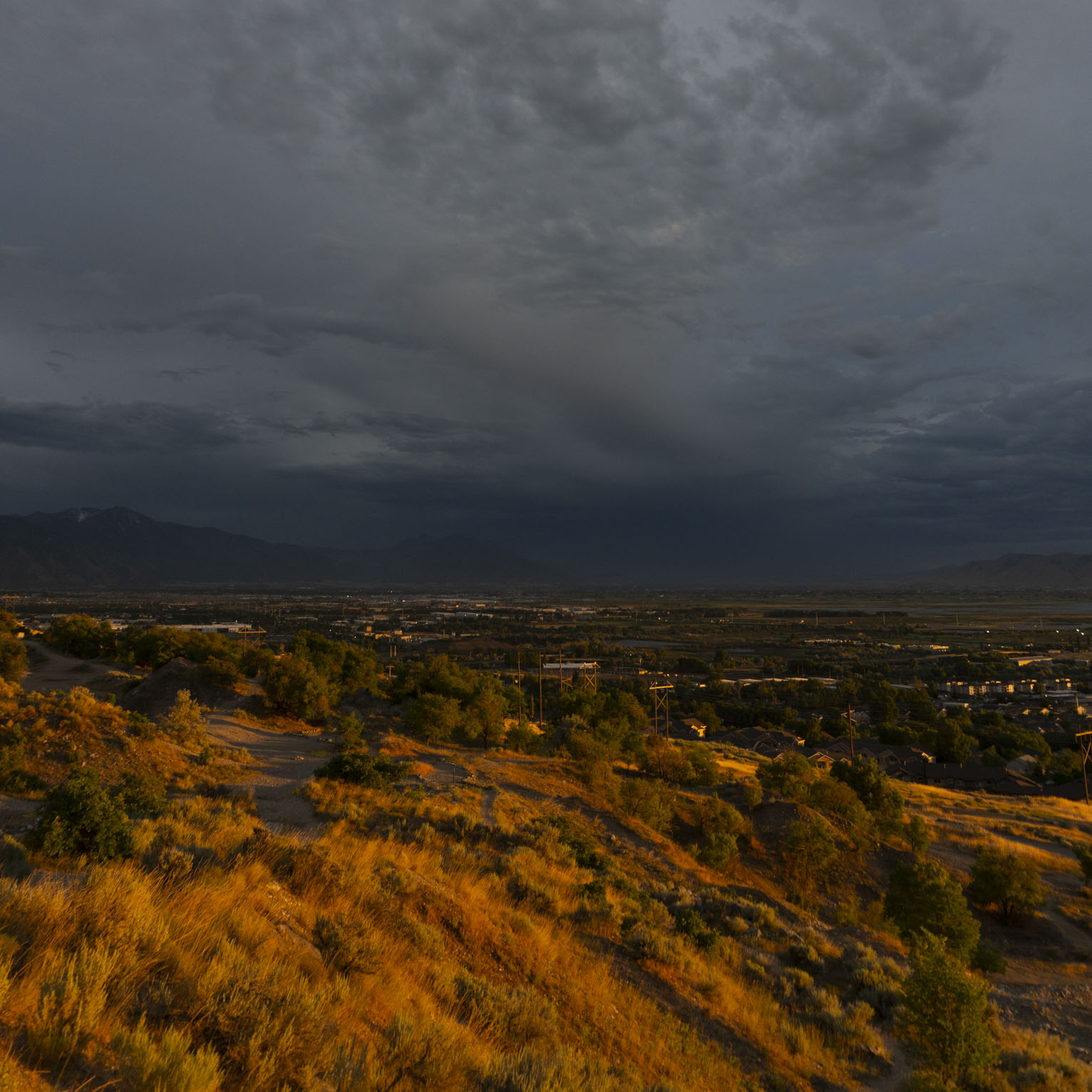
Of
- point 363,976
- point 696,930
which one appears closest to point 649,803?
point 696,930

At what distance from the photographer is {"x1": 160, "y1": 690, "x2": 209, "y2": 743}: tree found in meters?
24.5

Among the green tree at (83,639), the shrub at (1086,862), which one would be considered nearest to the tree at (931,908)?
the shrub at (1086,862)

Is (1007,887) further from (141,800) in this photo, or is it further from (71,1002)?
(71,1002)

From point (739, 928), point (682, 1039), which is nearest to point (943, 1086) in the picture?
point (682, 1039)

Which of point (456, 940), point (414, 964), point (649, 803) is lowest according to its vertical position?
point (649, 803)

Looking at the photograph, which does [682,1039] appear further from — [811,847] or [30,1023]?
[811,847]

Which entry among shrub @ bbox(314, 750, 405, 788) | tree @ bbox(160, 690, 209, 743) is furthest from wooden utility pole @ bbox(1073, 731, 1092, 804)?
tree @ bbox(160, 690, 209, 743)

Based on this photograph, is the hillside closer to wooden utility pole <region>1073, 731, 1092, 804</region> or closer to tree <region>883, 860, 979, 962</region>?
tree <region>883, 860, 979, 962</region>

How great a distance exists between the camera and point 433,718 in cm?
3538

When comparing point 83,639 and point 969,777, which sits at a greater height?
point 83,639

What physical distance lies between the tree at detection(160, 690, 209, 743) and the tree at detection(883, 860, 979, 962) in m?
25.0

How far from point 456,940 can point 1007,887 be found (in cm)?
2187

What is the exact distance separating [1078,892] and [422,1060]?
1221 inches

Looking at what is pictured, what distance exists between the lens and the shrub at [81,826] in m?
9.48
